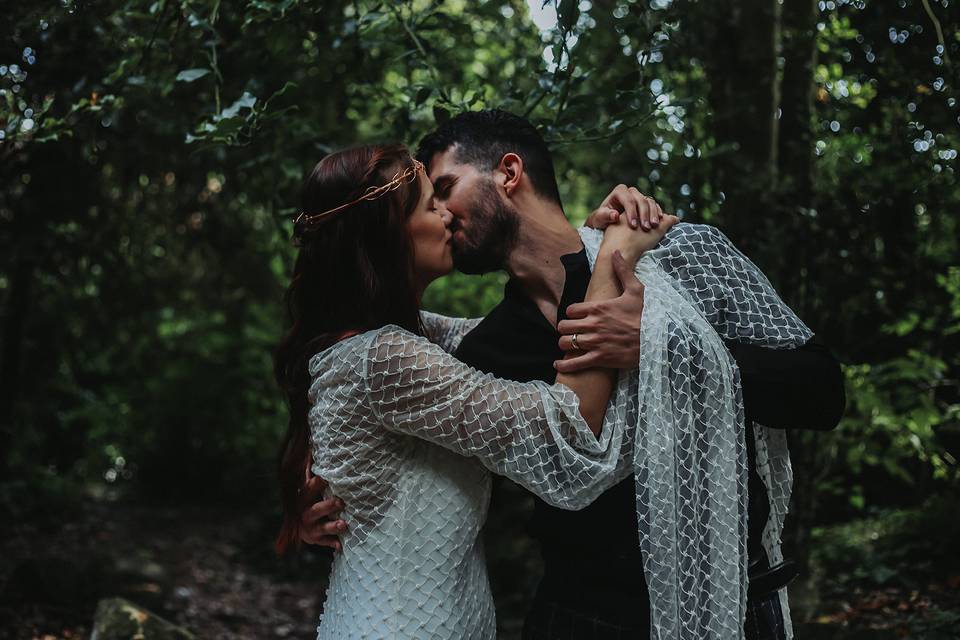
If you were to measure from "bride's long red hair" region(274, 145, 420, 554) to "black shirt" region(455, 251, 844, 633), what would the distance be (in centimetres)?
29

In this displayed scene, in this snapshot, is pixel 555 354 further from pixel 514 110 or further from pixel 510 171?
pixel 514 110

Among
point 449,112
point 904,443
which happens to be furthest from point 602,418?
point 904,443

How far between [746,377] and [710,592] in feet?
1.43

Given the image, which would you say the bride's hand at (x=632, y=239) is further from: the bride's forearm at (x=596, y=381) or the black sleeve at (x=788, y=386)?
the black sleeve at (x=788, y=386)

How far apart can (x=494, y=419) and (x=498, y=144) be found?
0.86 meters

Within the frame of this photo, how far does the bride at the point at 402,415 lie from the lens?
6.06 ft

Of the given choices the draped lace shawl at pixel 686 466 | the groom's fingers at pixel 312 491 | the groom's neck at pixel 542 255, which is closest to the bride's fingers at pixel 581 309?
the draped lace shawl at pixel 686 466

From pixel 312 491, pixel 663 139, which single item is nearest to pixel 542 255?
pixel 312 491

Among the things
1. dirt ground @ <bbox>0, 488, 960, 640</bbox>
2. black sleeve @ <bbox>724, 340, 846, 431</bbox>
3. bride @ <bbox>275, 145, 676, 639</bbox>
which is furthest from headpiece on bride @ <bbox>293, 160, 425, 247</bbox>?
dirt ground @ <bbox>0, 488, 960, 640</bbox>

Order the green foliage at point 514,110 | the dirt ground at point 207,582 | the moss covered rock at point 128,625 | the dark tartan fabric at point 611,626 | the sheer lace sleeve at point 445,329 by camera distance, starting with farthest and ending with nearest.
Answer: the moss covered rock at point 128,625
the dirt ground at point 207,582
the green foliage at point 514,110
the sheer lace sleeve at point 445,329
the dark tartan fabric at point 611,626

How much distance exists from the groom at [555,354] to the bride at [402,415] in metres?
0.12

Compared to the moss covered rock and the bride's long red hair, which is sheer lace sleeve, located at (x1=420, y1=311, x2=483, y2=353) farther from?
the moss covered rock

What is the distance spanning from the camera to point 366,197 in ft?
6.92

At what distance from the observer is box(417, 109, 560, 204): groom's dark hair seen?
2389 mm
